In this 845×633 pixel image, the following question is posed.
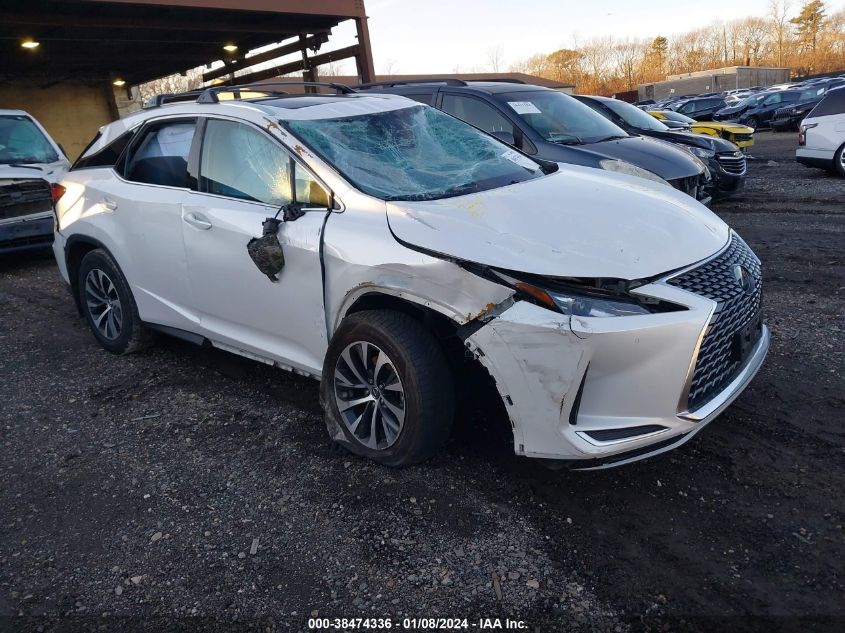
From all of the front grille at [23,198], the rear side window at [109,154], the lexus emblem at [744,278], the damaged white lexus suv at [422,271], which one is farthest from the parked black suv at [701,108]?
the lexus emblem at [744,278]

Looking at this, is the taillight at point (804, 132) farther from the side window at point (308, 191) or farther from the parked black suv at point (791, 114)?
the parked black suv at point (791, 114)

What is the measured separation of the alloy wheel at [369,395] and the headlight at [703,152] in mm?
7819

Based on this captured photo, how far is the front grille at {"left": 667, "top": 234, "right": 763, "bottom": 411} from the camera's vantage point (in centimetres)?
274

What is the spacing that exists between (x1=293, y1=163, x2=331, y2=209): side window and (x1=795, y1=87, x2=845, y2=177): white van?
10664 millimetres

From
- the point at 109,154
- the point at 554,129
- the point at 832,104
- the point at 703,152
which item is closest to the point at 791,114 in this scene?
the point at 832,104

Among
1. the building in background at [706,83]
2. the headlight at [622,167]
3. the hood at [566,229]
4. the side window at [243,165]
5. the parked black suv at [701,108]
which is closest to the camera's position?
the hood at [566,229]

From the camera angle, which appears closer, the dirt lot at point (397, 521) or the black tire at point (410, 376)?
the dirt lot at point (397, 521)

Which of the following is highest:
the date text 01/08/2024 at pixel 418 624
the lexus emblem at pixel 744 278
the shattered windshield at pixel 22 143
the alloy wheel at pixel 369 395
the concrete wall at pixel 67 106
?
the concrete wall at pixel 67 106

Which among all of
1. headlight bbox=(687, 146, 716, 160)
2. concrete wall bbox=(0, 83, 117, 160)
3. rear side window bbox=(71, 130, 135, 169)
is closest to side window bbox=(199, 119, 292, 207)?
rear side window bbox=(71, 130, 135, 169)

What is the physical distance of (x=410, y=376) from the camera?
2.99 m

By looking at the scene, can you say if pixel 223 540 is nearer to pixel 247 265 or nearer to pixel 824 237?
pixel 247 265

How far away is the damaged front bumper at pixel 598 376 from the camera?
101 inches

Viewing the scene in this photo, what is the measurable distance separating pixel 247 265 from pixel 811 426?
120 inches

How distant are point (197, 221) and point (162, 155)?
80cm
